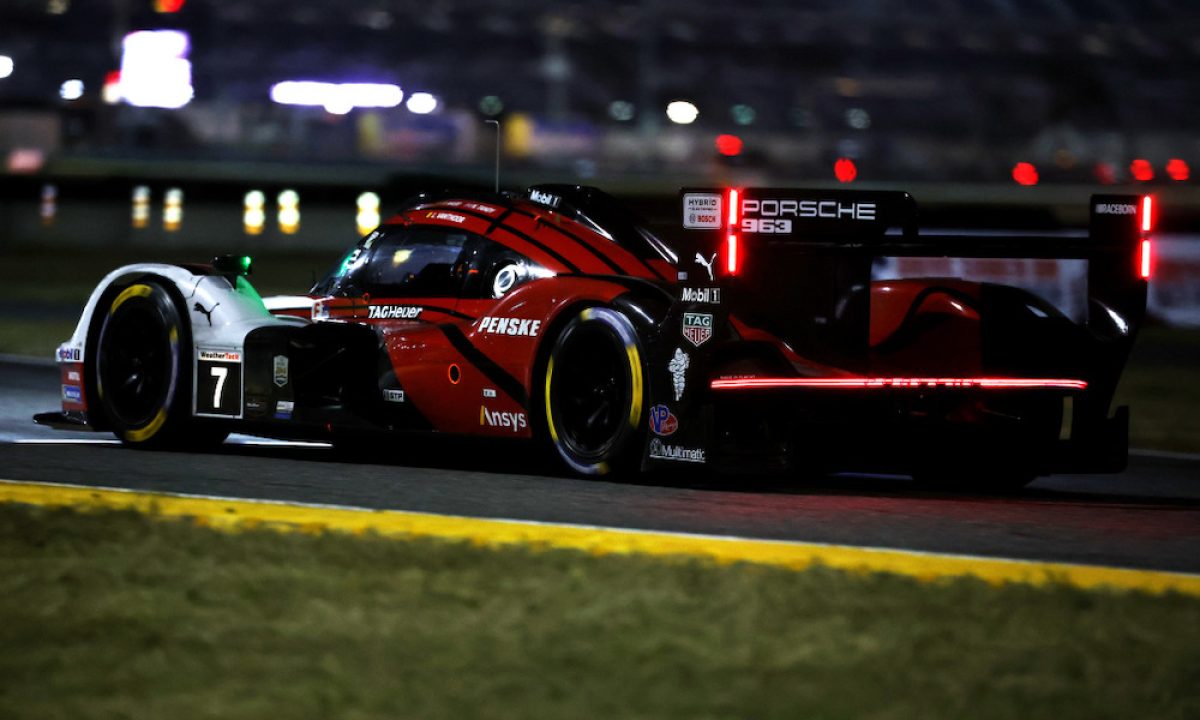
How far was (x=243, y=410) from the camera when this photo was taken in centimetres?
932

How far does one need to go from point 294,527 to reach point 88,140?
163 ft

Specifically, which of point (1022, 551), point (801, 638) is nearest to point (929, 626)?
point (801, 638)

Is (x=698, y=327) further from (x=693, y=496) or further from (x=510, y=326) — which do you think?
(x=510, y=326)

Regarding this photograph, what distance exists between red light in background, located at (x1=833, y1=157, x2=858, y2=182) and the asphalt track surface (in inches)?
1388

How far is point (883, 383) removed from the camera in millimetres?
7855

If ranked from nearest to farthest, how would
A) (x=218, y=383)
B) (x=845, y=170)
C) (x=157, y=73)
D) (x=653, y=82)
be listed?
(x=218, y=383) < (x=845, y=170) < (x=157, y=73) < (x=653, y=82)

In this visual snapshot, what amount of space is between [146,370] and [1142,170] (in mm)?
41848

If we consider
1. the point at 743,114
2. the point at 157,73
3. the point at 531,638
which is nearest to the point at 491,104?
the point at 743,114

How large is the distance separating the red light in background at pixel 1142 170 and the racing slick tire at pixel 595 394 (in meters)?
40.8

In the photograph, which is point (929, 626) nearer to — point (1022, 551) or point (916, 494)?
point (1022, 551)

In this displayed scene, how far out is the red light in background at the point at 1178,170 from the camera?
4738cm

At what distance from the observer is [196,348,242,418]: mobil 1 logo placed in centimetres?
933

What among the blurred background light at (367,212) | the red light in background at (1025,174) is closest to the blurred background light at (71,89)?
the blurred background light at (367,212)

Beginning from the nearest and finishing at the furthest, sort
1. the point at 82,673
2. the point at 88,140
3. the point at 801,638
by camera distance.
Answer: the point at 82,673
the point at 801,638
the point at 88,140
